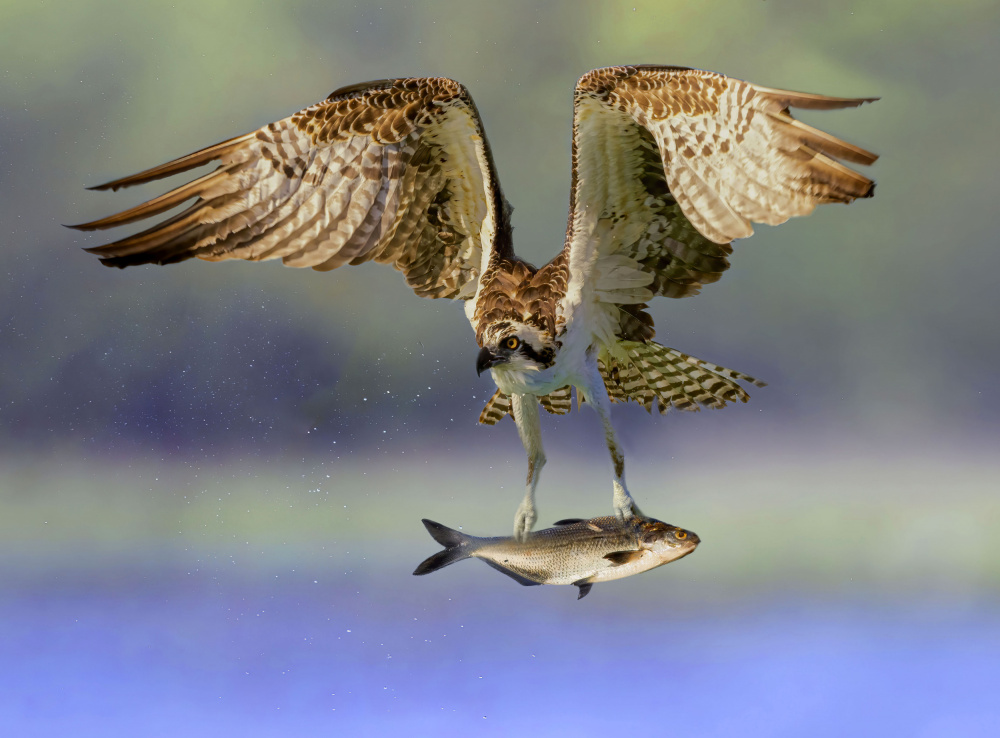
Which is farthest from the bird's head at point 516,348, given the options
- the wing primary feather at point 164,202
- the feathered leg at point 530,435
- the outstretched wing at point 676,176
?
the wing primary feather at point 164,202

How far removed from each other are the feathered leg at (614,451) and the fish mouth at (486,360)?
1.96 ft

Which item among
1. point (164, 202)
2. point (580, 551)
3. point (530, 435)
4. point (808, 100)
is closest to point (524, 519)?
point (530, 435)

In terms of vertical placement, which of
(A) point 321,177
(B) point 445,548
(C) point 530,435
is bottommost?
(B) point 445,548

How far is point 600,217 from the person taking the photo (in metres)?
4.59

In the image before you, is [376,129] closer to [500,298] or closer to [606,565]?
[500,298]

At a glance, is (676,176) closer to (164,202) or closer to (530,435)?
(530,435)

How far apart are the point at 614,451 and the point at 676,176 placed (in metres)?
1.35

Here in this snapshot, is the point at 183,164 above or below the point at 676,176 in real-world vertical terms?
above

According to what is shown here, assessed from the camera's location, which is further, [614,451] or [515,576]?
[614,451]

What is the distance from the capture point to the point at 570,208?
445cm

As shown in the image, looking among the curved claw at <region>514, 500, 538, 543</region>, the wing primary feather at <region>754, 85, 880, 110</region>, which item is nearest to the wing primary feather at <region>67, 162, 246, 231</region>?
the curved claw at <region>514, 500, 538, 543</region>

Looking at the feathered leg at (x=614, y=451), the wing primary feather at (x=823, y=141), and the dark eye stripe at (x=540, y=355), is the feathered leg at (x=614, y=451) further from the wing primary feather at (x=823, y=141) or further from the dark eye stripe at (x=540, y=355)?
the wing primary feather at (x=823, y=141)

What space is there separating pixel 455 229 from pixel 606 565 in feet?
6.40

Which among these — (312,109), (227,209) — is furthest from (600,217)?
(227,209)
